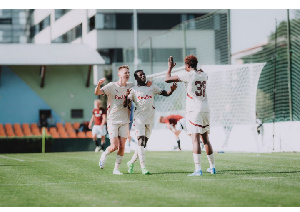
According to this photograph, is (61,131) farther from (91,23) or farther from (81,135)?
(91,23)

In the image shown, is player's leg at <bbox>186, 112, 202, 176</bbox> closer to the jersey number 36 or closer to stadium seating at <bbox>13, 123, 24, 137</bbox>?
the jersey number 36

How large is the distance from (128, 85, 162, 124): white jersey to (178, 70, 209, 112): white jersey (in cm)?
84

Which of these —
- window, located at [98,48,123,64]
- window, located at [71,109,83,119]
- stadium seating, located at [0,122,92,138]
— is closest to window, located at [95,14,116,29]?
window, located at [98,48,123,64]

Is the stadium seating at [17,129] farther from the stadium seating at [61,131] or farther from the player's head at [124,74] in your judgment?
the player's head at [124,74]

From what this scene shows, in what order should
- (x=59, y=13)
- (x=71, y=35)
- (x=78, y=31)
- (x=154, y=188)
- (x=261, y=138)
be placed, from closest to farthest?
(x=154, y=188) → (x=261, y=138) → (x=78, y=31) → (x=71, y=35) → (x=59, y=13)

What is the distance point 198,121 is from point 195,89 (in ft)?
1.89

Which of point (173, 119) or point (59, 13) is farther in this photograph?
point (59, 13)

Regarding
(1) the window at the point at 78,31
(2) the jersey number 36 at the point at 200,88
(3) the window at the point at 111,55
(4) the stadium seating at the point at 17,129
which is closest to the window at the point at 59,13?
(1) the window at the point at 78,31

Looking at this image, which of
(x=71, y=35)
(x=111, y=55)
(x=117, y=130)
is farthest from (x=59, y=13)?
(x=117, y=130)

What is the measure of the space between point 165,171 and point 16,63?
23.4 metres

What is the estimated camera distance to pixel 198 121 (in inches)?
443

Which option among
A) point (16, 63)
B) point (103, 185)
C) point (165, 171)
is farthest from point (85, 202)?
point (16, 63)

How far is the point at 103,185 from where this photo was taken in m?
9.70

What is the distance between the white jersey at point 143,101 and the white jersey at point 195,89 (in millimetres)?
838
